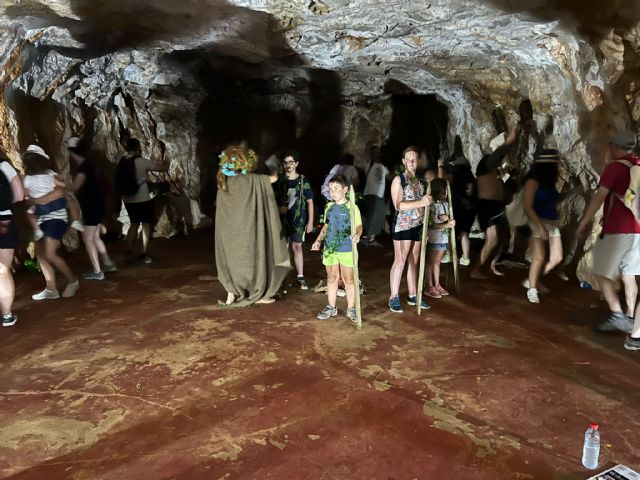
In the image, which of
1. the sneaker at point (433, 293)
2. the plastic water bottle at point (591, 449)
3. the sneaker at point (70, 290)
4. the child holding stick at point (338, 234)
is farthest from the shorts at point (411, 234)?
the sneaker at point (70, 290)

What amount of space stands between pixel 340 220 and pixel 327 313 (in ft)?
3.49

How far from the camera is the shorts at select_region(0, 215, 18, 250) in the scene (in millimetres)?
4754

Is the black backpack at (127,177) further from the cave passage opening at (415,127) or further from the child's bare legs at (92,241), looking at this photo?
the cave passage opening at (415,127)

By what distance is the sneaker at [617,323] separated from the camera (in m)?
4.78

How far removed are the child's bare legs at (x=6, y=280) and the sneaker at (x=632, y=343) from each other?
598 centimetres

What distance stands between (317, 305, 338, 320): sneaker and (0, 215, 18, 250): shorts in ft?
10.5

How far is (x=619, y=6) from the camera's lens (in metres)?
4.92

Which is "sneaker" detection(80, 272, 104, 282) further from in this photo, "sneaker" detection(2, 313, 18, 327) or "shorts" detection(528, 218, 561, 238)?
"shorts" detection(528, 218, 561, 238)

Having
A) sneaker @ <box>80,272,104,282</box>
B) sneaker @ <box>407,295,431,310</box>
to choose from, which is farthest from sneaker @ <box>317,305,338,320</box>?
sneaker @ <box>80,272,104,282</box>

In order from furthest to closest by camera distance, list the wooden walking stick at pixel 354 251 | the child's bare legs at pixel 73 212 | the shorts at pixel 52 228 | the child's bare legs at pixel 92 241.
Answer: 1. the child's bare legs at pixel 92 241
2. the child's bare legs at pixel 73 212
3. the shorts at pixel 52 228
4. the wooden walking stick at pixel 354 251

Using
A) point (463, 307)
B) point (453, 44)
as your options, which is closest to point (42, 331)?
point (463, 307)

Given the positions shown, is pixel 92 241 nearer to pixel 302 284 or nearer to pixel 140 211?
pixel 140 211

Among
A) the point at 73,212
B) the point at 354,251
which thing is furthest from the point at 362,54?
the point at 73,212

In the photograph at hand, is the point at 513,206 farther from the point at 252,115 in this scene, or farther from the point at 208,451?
the point at 252,115
